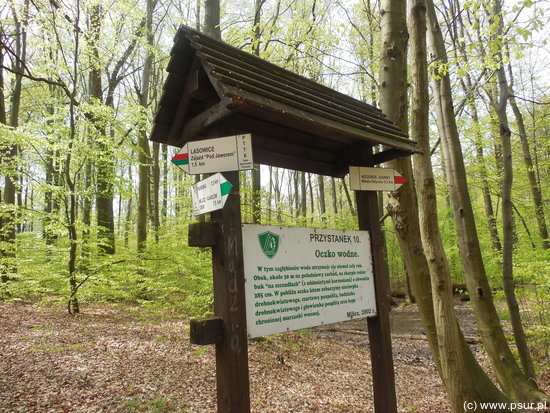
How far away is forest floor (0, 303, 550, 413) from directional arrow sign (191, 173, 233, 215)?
320 cm

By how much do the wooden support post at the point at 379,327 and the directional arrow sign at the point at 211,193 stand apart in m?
1.55

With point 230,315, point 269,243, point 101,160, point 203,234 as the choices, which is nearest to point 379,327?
point 269,243

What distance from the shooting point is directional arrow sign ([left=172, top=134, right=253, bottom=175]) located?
2.28 meters

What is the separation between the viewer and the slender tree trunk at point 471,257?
14.0 feet

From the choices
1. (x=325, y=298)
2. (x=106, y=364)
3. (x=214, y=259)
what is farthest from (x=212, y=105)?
(x=106, y=364)

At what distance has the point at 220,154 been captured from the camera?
2291 millimetres

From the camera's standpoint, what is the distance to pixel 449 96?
190 inches

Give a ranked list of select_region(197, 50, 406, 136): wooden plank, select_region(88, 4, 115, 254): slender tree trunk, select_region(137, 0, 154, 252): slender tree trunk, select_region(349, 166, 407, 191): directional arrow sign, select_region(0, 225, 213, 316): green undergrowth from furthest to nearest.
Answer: select_region(137, 0, 154, 252): slender tree trunk < select_region(88, 4, 115, 254): slender tree trunk < select_region(0, 225, 213, 316): green undergrowth < select_region(349, 166, 407, 191): directional arrow sign < select_region(197, 50, 406, 136): wooden plank

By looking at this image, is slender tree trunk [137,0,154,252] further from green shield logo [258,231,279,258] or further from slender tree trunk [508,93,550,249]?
slender tree trunk [508,93,550,249]

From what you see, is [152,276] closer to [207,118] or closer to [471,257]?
[207,118]

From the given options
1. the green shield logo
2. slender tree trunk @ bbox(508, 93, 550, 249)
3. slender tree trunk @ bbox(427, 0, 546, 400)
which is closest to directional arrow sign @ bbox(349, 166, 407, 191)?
the green shield logo

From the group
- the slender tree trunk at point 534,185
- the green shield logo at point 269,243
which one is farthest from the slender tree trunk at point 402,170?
the slender tree trunk at point 534,185

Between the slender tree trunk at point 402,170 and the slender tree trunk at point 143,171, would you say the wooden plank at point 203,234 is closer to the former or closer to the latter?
the slender tree trunk at point 402,170

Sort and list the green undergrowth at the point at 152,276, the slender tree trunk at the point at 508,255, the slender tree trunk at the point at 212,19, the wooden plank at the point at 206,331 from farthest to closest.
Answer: the slender tree trunk at the point at 212,19 < the green undergrowth at the point at 152,276 < the slender tree trunk at the point at 508,255 < the wooden plank at the point at 206,331
